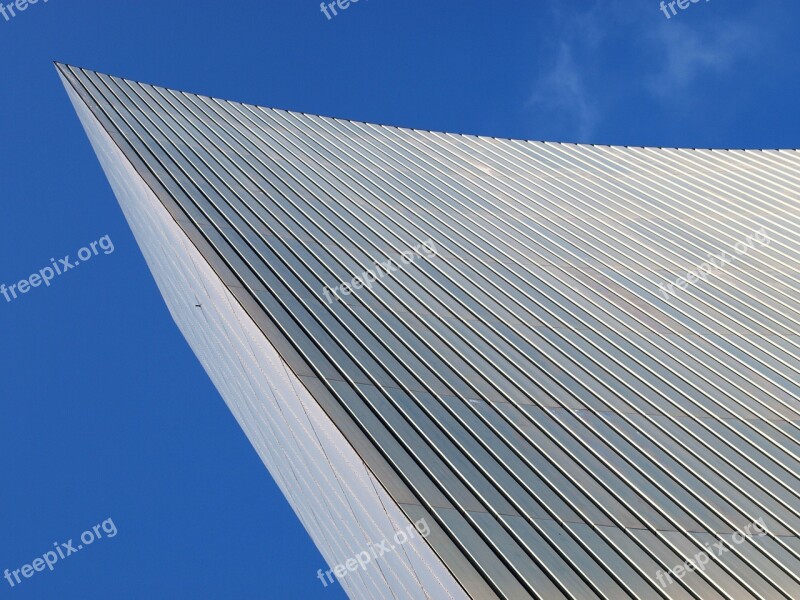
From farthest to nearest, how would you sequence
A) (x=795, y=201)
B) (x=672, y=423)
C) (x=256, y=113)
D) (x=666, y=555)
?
(x=256, y=113)
(x=795, y=201)
(x=672, y=423)
(x=666, y=555)

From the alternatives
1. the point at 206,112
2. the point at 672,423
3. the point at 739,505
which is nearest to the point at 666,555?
the point at 739,505

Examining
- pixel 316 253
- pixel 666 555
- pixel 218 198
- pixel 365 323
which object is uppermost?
pixel 218 198

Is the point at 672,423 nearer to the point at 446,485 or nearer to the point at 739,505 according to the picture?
the point at 739,505

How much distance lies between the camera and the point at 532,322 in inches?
1179

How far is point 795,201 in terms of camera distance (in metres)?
45.5

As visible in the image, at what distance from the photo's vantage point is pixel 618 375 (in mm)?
27609

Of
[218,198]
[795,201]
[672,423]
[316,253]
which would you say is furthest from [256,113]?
[672,423]

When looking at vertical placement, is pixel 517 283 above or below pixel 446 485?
above

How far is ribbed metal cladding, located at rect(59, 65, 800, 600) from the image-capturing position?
770 inches

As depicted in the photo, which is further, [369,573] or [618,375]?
[618,375]

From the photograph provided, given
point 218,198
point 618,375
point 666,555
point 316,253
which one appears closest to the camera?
point 666,555

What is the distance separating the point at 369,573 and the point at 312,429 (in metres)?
3.60

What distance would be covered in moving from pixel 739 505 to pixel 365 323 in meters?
9.72

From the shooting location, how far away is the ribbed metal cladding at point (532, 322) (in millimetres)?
19547
